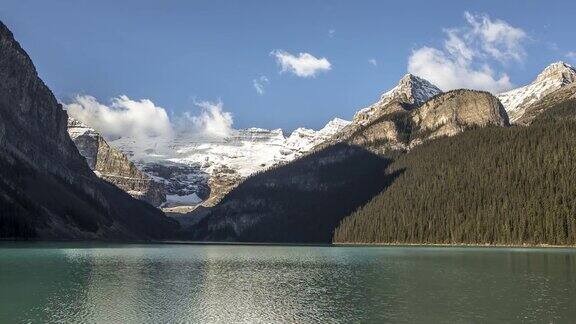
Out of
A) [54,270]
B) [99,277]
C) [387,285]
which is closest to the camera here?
[387,285]

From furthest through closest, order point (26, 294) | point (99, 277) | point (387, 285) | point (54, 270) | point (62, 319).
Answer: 1. point (54, 270)
2. point (99, 277)
3. point (387, 285)
4. point (26, 294)
5. point (62, 319)

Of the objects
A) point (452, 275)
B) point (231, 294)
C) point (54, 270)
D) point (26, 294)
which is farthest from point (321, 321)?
point (54, 270)

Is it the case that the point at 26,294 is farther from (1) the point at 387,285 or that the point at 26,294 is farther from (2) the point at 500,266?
(2) the point at 500,266

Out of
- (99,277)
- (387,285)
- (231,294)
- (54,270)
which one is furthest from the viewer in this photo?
(54,270)

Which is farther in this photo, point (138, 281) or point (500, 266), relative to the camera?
point (500, 266)

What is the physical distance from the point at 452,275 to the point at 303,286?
78.4 ft

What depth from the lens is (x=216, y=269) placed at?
3804 inches

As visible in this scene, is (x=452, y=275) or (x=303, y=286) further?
(x=452, y=275)

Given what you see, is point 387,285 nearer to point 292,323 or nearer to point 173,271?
point 292,323

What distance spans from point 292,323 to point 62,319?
19143 mm

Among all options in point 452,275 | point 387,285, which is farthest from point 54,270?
point 452,275

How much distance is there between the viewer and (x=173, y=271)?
89.5m

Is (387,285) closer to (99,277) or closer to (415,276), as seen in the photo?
(415,276)

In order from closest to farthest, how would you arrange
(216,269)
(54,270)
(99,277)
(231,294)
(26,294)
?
(26,294) < (231,294) < (99,277) < (54,270) < (216,269)
